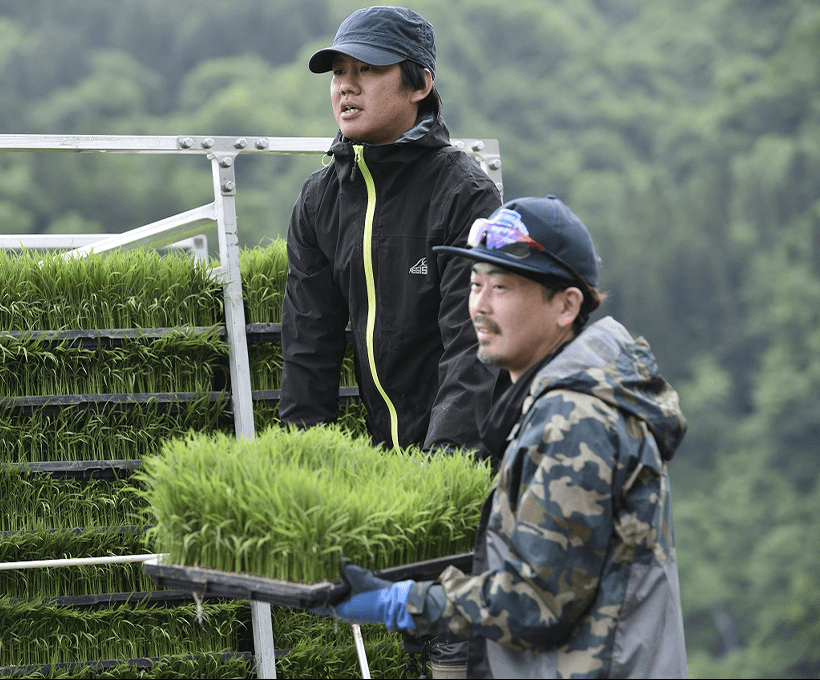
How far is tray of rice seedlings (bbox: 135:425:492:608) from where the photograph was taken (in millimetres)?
2404

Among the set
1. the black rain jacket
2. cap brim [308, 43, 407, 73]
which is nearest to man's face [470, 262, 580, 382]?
the black rain jacket

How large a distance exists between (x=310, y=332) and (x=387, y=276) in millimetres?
366

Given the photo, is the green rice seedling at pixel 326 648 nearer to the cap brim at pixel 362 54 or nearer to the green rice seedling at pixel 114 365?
the green rice seedling at pixel 114 365

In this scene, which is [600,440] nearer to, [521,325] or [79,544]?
[521,325]

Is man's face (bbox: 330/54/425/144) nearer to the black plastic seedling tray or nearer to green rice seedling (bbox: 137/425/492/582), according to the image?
green rice seedling (bbox: 137/425/492/582)

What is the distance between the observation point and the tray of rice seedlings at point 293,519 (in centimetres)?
240

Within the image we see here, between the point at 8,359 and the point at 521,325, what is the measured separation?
90.1 inches

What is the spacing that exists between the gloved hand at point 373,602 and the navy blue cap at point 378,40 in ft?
5.48

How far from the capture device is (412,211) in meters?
3.54

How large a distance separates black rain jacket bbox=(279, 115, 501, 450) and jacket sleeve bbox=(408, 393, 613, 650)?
40.4 inches

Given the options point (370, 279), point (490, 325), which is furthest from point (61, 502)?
point (490, 325)

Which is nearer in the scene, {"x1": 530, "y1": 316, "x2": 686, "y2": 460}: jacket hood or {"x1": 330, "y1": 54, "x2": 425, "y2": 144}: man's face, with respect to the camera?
{"x1": 530, "y1": 316, "x2": 686, "y2": 460}: jacket hood

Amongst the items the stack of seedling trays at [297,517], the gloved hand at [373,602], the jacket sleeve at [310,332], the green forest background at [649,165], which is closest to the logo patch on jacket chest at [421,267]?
the jacket sleeve at [310,332]

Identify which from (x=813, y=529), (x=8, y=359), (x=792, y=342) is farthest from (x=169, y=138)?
(x=792, y=342)
